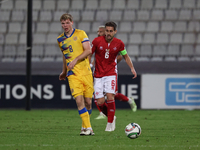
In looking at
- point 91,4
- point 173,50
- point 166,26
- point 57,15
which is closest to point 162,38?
point 166,26

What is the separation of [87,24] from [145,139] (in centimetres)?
1030

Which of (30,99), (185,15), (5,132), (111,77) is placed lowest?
(30,99)

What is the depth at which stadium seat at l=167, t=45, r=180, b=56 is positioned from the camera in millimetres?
13891

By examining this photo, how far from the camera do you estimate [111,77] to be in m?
6.46

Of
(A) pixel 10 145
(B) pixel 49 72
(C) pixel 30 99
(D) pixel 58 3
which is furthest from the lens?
(D) pixel 58 3

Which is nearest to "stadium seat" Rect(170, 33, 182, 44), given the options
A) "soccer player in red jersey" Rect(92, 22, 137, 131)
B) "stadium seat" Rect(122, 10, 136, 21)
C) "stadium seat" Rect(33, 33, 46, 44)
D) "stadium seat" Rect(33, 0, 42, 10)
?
"stadium seat" Rect(122, 10, 136, 21)

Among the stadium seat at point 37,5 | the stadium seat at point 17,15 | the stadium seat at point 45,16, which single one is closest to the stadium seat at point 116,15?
the stadium seat at point 45,16

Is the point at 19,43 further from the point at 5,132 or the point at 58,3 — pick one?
the point at 5,132

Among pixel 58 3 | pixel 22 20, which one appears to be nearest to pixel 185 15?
pixel 58 3

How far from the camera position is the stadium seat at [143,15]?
50.3ft

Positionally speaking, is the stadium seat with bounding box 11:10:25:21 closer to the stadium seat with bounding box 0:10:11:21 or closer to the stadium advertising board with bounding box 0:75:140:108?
the stadium seat with bounding box 0:10:11:21

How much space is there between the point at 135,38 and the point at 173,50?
1519 mm

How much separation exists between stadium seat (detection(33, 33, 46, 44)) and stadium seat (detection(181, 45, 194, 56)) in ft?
16.8

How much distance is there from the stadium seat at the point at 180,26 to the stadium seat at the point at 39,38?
197 inches
